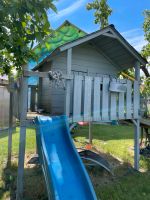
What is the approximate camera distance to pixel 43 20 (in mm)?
2959

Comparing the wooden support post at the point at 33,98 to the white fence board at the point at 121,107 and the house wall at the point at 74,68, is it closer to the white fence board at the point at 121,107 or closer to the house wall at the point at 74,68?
the house wall at the point at 74,68

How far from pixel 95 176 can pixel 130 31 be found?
16687mm

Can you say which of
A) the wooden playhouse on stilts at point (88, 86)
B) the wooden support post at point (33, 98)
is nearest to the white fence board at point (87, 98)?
the wooden playhouse on stilts at point (88, 86)

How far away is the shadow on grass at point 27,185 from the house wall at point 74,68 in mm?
2468

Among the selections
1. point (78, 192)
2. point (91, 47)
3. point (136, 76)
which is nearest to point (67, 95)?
point (78, 192)

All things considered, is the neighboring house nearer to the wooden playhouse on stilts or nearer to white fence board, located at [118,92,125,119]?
the wooden playhouse on stilts

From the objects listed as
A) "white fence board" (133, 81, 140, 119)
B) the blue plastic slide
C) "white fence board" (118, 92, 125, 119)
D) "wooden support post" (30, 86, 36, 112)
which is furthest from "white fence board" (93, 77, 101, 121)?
"wooden support post" (30, 86, 36, 112)

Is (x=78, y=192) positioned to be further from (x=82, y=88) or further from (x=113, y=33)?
(x=113, y=33)

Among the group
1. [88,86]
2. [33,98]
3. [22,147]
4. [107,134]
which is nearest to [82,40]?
[88,86]

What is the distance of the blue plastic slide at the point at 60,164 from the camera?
11.0 feet

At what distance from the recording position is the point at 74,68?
27.7ft

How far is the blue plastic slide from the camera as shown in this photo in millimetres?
3342

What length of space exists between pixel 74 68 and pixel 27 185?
479 centimetres

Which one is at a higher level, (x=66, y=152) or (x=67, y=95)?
(x=67, y=95)
